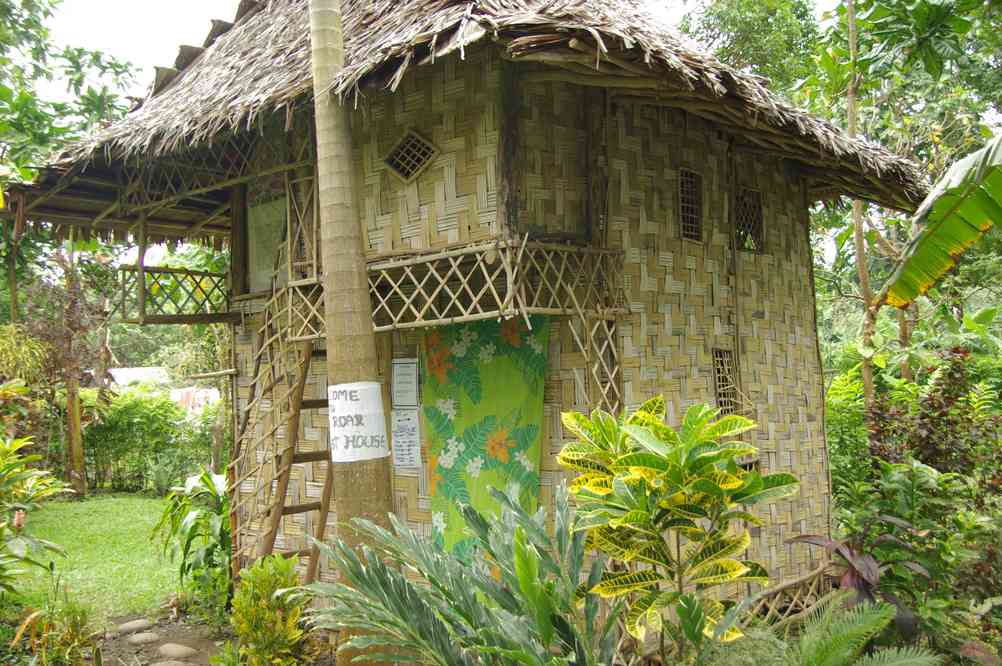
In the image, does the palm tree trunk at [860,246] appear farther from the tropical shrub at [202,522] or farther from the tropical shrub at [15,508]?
the tropical shrub at [15,508]

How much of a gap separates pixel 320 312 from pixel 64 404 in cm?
1010

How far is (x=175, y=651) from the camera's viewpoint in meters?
6.00

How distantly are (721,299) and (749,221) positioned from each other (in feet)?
3.11

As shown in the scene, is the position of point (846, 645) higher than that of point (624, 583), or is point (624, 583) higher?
point (624, 583)

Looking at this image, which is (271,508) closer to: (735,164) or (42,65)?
(735,164)

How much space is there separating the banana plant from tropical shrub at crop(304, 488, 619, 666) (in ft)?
0.64

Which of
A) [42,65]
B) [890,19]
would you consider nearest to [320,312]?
[890,19]

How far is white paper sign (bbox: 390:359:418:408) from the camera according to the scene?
5820 millimetres

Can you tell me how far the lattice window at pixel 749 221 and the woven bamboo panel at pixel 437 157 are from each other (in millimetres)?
2578

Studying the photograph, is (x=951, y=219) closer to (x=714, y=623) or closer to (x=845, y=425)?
(x=714, y=623)

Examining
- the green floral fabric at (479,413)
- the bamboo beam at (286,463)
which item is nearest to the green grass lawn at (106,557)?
the bamboo beam at (286,463)

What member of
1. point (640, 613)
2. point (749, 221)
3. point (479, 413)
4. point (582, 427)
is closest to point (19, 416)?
point (479, 413)

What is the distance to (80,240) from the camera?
8.08 m

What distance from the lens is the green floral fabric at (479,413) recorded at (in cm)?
514
